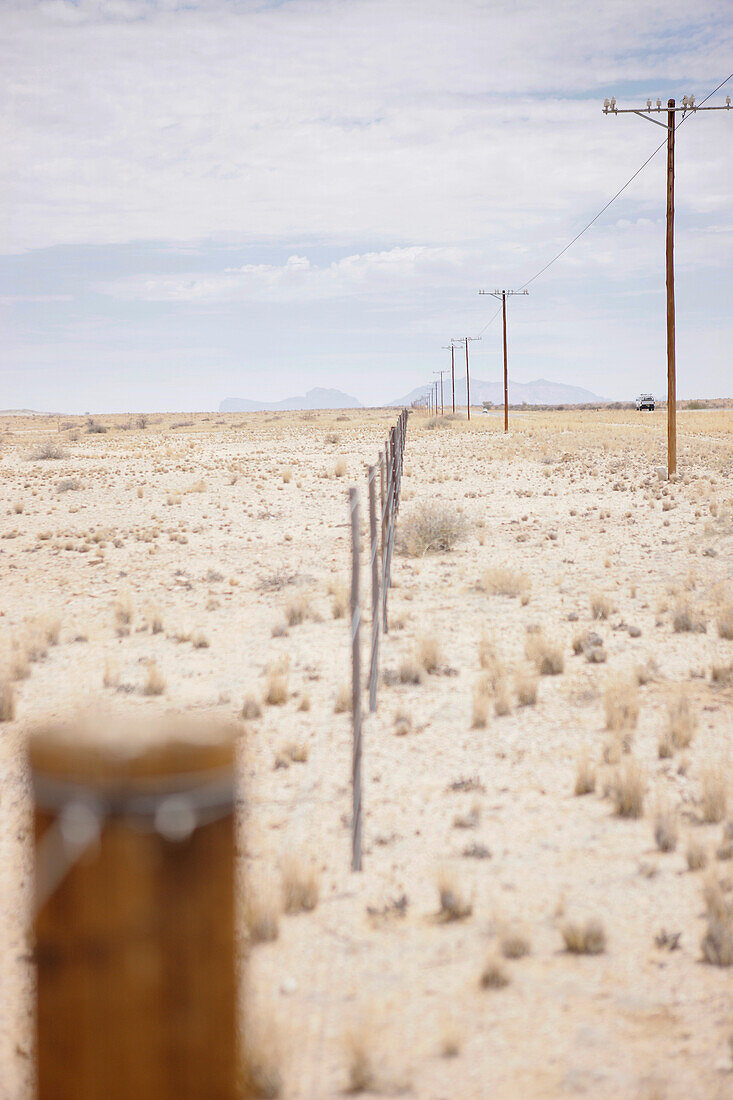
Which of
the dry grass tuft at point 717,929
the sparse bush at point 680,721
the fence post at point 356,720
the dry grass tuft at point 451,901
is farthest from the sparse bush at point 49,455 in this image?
the dry grass tuft at point 717,929

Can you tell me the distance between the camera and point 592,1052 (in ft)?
11.3

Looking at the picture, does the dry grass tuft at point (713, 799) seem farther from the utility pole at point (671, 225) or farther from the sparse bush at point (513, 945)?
the utility pole at point (671, 225)

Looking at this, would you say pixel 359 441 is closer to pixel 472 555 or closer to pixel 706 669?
pixel 472 555

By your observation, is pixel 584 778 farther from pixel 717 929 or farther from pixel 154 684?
pixel 154 684

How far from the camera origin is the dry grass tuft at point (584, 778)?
588 cm

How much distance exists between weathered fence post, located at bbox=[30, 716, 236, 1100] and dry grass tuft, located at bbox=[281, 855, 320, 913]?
10.4ft

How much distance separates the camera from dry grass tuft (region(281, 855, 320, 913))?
14.8 ft

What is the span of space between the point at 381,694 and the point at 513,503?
13.6 meters

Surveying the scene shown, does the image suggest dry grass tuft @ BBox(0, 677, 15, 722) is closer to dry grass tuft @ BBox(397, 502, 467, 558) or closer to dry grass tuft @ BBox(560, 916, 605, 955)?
dry grass tuft @ BBox(560, 916, 605, 955)

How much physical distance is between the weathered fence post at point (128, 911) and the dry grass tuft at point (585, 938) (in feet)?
10.0

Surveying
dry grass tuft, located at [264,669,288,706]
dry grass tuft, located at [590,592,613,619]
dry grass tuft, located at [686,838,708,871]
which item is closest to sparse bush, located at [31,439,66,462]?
dry grass tuft, located at [590,592,613,619]

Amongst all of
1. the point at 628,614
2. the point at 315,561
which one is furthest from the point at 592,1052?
the point at 315,561

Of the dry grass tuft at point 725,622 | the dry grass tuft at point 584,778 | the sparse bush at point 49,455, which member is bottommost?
the dry grass tuft at point 584,778

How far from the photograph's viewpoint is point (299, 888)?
14.9 feet
